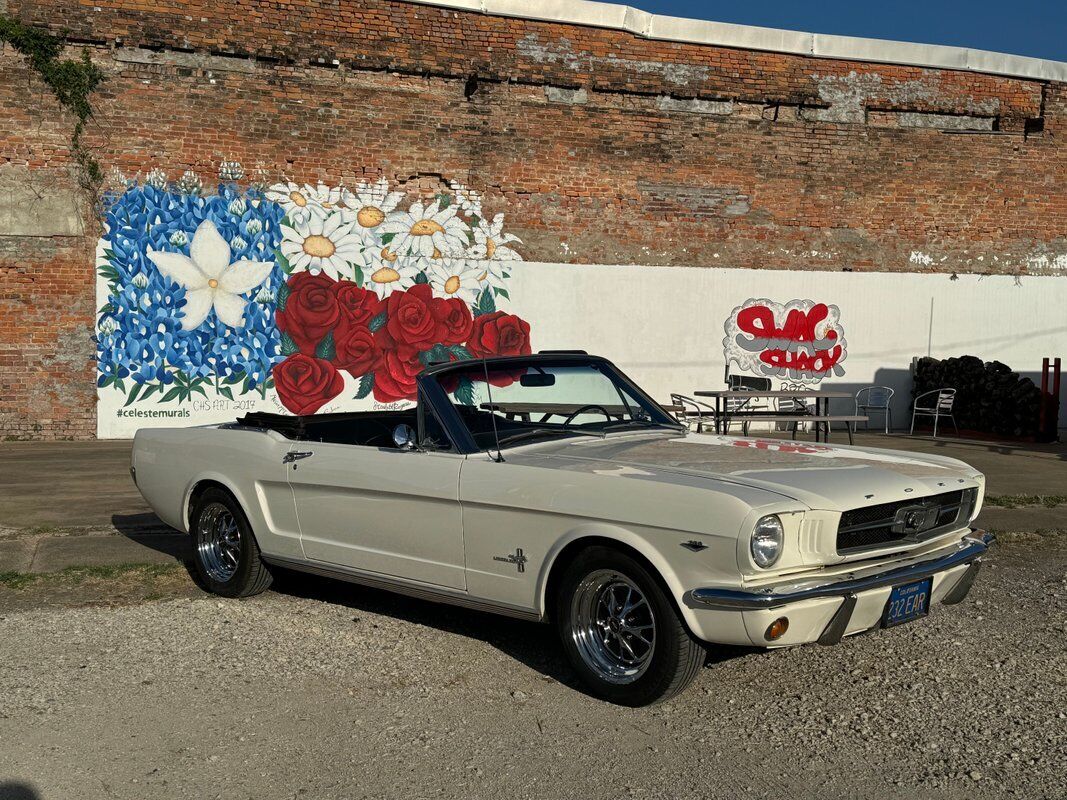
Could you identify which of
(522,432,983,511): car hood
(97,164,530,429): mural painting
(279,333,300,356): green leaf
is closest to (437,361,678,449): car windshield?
(522,432,983,511): car hood

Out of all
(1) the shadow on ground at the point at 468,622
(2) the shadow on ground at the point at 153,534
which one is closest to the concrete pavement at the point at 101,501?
(2) the shadow on ground at the point at 153,534

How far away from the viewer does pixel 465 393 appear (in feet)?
18.1

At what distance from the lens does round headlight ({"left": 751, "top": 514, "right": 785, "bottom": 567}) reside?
4.13 m

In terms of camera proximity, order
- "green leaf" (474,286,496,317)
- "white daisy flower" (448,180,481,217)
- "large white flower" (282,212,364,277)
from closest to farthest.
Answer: "large white flower" (282,212,364,277), "white daisy flower" (448,180,481,217), "green leaf" (474,286,496,317)

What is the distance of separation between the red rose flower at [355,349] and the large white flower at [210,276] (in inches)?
55.7

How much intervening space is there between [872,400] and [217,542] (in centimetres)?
1467

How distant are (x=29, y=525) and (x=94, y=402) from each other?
7025mm

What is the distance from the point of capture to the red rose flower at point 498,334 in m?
17.2

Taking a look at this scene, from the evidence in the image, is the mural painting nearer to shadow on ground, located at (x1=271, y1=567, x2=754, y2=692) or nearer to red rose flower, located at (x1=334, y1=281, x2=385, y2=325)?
red rose flower, located at (x1=334, y1=281, x2=385, y2=325)

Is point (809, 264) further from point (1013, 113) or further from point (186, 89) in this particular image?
point (186, 89)

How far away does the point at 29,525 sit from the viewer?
8656mm

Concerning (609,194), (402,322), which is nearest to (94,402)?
(402,322)

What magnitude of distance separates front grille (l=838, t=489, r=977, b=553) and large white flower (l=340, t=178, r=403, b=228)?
12.7 m

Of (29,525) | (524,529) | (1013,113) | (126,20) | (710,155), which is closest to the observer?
(524,529)
